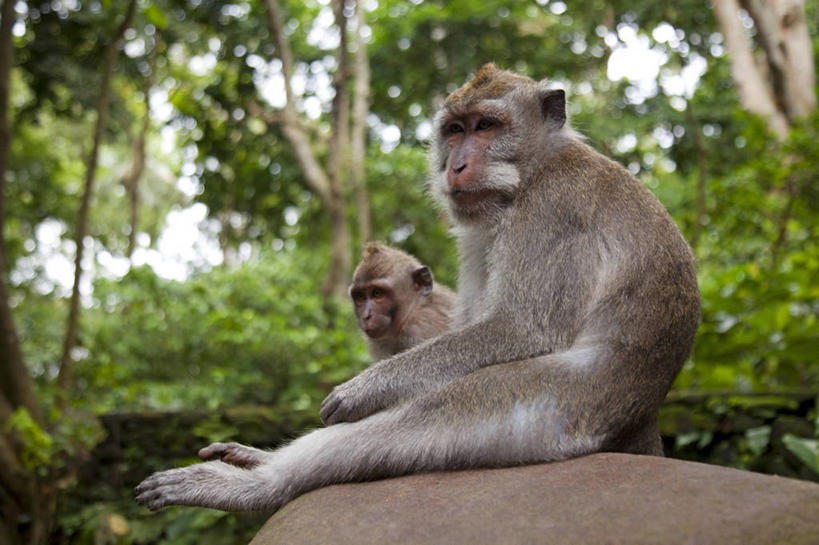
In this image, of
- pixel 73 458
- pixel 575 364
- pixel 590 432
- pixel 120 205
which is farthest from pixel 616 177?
pixel 120 205

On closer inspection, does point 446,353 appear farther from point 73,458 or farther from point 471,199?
point 73,458

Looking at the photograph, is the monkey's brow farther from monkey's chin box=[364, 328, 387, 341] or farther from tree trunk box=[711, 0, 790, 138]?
tree trunk box=[711, 0, 790, 138]

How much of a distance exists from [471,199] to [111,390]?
6.50 m

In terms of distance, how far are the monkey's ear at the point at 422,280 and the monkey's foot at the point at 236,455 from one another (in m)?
1.77

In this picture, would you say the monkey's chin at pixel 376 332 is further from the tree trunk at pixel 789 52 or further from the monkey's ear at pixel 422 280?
the tree trunk at pixel 789 52

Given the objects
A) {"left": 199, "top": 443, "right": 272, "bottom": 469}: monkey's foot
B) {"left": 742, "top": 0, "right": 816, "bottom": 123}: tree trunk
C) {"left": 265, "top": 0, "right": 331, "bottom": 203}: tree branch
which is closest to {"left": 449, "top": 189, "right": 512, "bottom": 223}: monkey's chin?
{"left": 199, "top": 443, "right": 272, "bottom": 469}: monkey's foot

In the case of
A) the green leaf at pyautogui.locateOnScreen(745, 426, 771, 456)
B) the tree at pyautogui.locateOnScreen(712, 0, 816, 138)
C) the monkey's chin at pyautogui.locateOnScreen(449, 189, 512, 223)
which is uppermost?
the tree at pyautogui.locateOnScreen(712, 0, 816, 138)

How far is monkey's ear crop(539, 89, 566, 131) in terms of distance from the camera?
3641 mm

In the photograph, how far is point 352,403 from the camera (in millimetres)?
3182

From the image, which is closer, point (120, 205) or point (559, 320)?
point (559, 320)

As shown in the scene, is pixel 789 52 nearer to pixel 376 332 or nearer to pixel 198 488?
pixel 376 332

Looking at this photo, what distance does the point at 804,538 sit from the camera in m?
2.24

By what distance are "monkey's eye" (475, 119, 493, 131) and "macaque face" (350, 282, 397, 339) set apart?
156 cm

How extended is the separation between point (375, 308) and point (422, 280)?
1.20 feet
